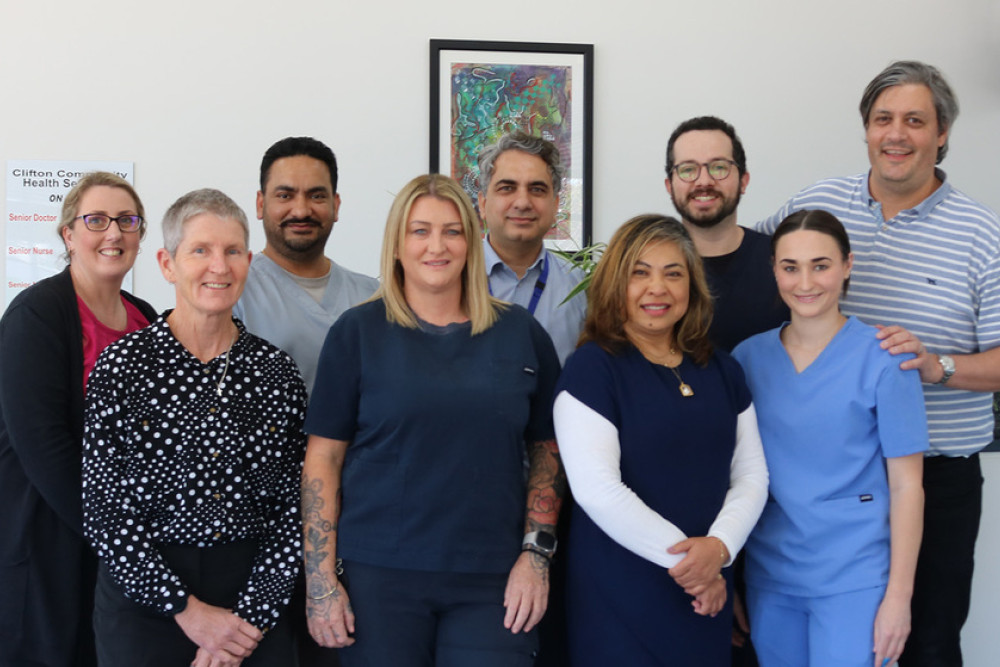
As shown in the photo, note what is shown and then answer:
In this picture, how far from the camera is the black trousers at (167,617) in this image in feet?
5.31

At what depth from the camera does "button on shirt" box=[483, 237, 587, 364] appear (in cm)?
216

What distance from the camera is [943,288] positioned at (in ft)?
6.94

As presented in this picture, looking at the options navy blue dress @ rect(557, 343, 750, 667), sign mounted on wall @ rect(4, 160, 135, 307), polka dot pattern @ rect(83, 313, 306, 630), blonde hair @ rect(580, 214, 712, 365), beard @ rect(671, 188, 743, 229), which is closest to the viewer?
polka dot pattern @ rect(83, 313, 306, 630)

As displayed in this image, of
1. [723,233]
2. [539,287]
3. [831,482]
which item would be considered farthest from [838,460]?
[539,287]

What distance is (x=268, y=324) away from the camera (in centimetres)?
216

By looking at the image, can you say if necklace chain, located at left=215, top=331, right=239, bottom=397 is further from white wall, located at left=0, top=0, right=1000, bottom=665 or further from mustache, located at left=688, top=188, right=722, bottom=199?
white wall, located at left=0, top=0, right=1000, bottom=665

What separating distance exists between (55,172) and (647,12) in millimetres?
2372

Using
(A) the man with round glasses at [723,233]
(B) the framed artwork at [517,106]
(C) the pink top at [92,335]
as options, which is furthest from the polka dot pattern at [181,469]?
(B) the framed artwork at [517,106]

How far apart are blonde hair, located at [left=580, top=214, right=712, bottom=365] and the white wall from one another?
4.97 ft

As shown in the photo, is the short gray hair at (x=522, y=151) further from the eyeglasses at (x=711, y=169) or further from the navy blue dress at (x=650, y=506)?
the navy blue dress at (x=650, y=506)

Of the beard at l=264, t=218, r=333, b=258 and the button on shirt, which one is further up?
the beard at l=264, t=218, r=333, b=258

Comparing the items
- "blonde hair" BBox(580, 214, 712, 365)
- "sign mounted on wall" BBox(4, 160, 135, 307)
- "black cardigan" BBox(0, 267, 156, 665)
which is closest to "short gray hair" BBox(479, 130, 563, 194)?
"blonde hair" BBox(580, 214, 712, 365)

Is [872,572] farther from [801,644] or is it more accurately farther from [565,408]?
[565,408]

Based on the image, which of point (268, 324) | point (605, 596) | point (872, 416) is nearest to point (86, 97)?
point (268, 324)
